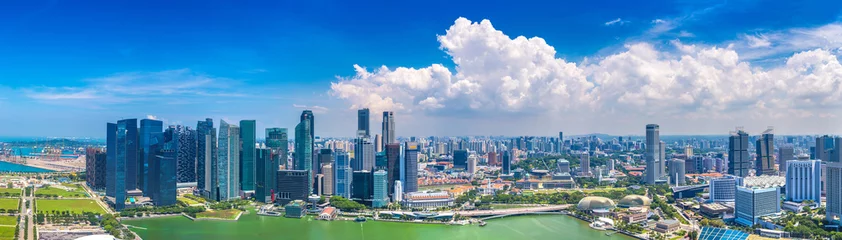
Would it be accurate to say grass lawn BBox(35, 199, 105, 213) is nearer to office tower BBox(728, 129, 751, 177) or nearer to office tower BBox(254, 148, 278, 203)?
office tower BBox(254, 148, 278, 203)

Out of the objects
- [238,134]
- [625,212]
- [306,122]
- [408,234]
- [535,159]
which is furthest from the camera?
[535,159]

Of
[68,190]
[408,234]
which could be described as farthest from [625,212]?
[68,190]

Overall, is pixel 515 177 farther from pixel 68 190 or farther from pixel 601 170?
pixel 68 190

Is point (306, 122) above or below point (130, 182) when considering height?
above

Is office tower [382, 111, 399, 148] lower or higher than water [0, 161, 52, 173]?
higher

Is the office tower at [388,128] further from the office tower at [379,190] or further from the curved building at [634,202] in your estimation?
the curved building at [634,202]

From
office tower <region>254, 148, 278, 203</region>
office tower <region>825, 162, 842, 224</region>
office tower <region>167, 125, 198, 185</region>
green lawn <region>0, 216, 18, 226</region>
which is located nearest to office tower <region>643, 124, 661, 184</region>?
office tower <region>825, 162, 842, 224</region>
